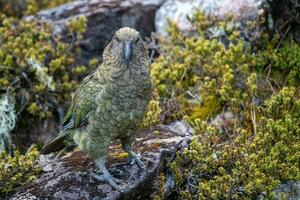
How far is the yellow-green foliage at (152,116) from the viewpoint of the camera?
7.10m

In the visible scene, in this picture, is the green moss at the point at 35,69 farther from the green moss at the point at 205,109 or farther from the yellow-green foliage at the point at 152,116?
the green moss at the point at 205,109

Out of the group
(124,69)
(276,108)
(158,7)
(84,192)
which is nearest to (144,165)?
(84,192)

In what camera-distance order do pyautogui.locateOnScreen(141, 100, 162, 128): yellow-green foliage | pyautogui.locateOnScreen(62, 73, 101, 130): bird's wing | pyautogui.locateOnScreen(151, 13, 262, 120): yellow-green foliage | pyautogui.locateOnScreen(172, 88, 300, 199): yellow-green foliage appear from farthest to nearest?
pyautogui.locateOnScreen(151, 13, 262, 120): yellow-green foliage
pyautogui.locateOnScreen(141, 100, 162, 128): yellow-green foliage
pyautogui.locateOnScreen(172, 88, 300, 199): yellow-green foliage
pyautogui.locateOnScreen(62, 73, 101, 130): bird's wing

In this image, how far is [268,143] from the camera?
252 inches

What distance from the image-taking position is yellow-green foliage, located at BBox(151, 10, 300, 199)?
611 centimetres

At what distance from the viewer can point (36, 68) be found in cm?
823

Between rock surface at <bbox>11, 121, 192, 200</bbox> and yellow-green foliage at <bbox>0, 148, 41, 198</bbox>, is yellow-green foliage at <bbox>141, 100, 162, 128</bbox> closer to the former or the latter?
rock surface at <bbox>11, 121, 192, 200</bbox>

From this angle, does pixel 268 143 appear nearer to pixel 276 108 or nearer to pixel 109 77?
pixel 276 108

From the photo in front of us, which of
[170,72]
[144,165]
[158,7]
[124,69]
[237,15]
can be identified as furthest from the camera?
[158,7]

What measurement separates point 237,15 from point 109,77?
3.48 meters

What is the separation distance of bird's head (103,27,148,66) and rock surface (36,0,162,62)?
358 cm

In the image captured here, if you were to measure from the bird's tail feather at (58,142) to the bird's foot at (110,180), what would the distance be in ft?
1.89

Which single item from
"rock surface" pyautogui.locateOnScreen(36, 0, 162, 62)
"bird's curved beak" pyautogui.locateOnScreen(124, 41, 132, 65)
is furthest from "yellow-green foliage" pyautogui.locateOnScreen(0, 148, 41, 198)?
"rock surface" pyautogui.locateOnScreen(36, 0, 162, 62)

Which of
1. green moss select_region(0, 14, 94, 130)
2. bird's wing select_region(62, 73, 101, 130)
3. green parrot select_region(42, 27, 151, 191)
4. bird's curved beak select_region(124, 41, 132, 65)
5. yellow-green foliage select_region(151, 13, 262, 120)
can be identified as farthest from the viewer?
green moss select_region(0, 14, 94, 130)
